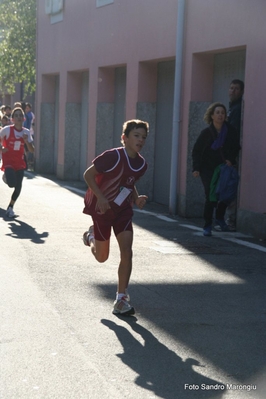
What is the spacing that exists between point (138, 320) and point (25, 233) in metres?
5.17

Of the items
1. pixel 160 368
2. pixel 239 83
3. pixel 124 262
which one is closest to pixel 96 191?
pixel 124 262

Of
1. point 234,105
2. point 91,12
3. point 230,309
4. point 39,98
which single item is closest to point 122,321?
point 230,309

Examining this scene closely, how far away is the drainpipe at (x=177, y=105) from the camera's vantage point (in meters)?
14.9

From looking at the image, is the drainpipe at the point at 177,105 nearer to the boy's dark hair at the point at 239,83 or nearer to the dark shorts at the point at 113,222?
the boy's dark hair at the point at 239,83

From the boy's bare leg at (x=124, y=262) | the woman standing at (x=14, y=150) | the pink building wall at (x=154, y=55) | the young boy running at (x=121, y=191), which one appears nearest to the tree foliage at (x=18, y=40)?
the pink building wall at (x=154, y=55)

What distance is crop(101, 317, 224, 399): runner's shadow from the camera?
202 inches

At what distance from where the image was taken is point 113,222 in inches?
293

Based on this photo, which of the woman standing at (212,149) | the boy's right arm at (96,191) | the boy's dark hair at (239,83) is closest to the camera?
the boy's right arm at (96,191)

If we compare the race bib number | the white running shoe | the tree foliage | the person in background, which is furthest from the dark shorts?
the tree foliage

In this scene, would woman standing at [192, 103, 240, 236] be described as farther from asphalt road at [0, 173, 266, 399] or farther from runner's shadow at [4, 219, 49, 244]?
runner's shadow at [4, 219, 49, 244]

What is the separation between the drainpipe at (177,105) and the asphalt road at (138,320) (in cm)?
304

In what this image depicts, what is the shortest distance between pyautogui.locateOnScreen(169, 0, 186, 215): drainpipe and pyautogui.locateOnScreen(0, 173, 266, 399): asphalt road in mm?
3036

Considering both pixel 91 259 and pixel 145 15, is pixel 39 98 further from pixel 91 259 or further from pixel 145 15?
pixel 91 259

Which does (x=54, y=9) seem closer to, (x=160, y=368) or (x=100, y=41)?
(x=100, y=41)
